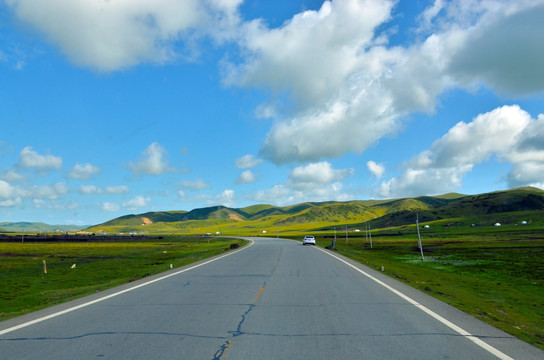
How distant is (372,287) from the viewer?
1397 cm

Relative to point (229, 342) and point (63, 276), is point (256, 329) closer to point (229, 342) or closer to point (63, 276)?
point (229, 342)

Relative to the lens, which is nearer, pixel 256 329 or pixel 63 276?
pixel 256 329

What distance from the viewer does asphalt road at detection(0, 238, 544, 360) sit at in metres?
6.02

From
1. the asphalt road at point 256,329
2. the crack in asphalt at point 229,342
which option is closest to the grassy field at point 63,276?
the asphalt road at point 256,329

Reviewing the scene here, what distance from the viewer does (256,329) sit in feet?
24.6

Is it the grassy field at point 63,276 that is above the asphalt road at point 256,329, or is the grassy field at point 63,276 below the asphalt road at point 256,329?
below

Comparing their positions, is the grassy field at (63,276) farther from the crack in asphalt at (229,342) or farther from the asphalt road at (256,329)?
the crack in asphalt at (229,342)

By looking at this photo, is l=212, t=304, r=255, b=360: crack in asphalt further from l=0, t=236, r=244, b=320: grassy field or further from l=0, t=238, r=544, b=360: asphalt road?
l=0, t=236, r=244, b=320: grassy field

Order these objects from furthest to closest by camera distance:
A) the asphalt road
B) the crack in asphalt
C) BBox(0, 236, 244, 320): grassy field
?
BBox(0, 236, 244, 320): grassy field
the asphalt road
the crack in asphalt

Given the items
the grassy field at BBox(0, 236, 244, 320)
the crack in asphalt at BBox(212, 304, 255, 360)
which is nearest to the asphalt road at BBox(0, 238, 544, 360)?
the crack in asphalt at BBox(212, 304, 255, 360)

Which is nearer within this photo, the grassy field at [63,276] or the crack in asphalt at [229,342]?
the crack in asphalt at [229,342]

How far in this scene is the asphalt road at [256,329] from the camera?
237 inches

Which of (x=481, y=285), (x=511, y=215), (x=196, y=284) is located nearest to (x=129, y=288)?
(x=196, y=284)

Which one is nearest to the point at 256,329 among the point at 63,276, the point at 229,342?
the point at 229,342
